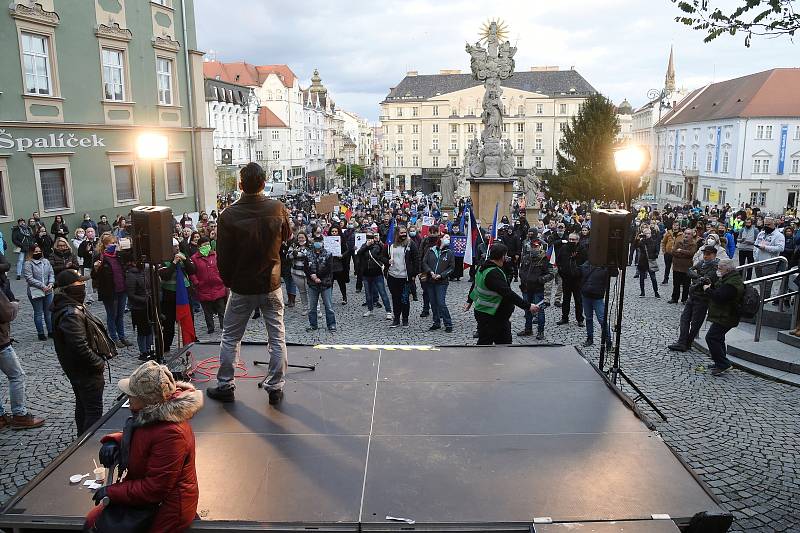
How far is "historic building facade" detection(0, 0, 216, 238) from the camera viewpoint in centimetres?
1923

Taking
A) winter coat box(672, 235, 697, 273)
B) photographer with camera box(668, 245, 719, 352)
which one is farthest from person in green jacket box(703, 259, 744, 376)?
winter coat box(672, 235, 697, 273)

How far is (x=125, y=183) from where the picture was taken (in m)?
23.9

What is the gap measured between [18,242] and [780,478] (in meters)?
19.6

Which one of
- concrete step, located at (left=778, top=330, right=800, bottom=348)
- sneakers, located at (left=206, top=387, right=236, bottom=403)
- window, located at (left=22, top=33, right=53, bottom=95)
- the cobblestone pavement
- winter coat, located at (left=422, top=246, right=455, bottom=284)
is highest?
window, located at (left=22, top=33, right=53, bottom=95)

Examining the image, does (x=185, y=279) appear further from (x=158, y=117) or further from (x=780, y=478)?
(x=158, y=117)

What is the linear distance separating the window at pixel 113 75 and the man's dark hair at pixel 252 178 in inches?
818

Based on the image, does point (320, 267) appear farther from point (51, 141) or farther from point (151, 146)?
point (51, 141)

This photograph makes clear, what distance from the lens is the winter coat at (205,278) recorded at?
37.0 ft

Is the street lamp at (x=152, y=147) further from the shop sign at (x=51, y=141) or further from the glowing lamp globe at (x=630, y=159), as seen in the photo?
the shop sign at (x=51, y=141)

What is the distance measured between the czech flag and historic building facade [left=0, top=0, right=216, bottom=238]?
1281 cm

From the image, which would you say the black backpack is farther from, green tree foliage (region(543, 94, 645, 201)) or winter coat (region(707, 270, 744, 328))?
green tree foliage (region(543, 94, 645, 201))

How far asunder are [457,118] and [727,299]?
8800cm

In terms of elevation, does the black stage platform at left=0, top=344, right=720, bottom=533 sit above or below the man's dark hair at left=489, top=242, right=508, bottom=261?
below

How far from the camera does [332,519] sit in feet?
12.4
